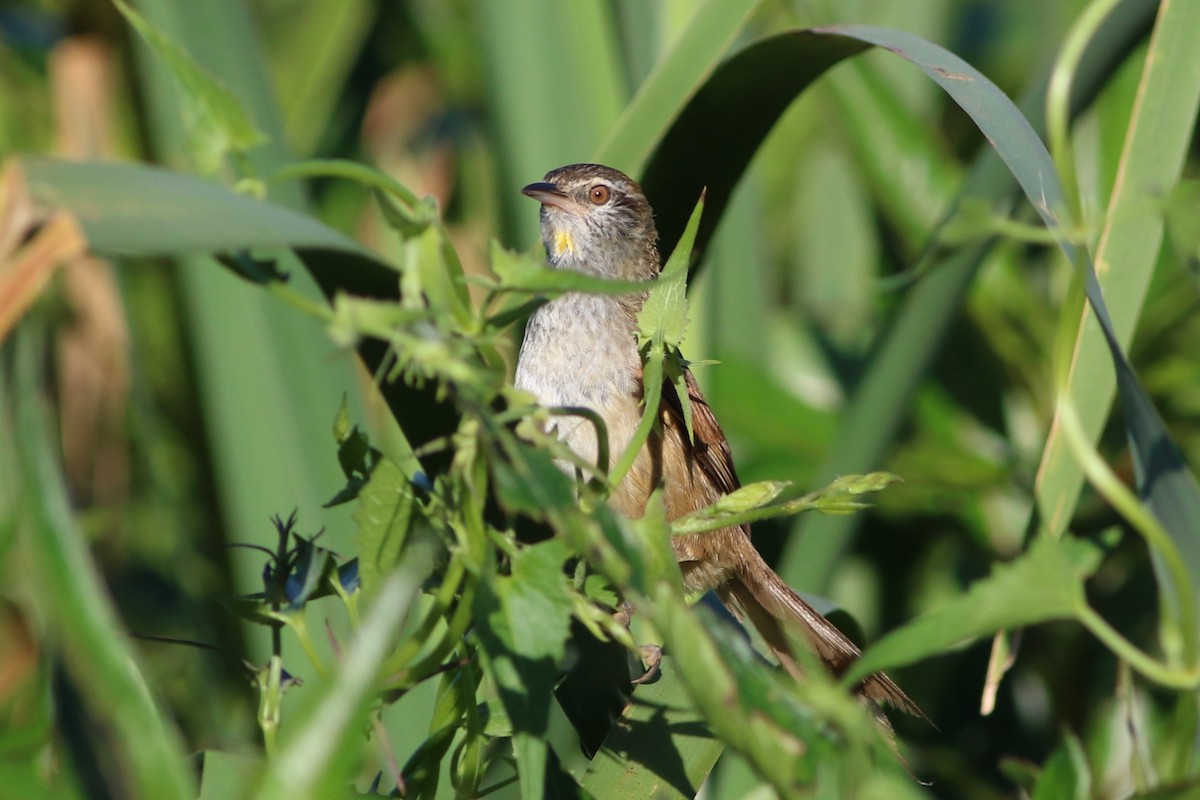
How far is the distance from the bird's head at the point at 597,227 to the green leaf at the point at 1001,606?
6.53 ft

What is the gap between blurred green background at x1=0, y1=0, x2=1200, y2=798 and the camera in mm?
2502

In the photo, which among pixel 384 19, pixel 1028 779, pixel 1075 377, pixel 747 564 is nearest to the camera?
pixel 1028 779

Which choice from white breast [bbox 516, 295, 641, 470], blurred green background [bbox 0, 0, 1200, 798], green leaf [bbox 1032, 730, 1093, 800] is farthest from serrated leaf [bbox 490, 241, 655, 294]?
white breast [bbox 516, 295, 641, 470]

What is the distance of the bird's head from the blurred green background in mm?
173

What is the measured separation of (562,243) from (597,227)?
4.6 inches

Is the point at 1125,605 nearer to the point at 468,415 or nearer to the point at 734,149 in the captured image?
the point at 734,149

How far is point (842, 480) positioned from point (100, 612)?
2.55 ft

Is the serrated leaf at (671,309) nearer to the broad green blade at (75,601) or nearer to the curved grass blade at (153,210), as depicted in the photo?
the curved grass blade at (153,210)

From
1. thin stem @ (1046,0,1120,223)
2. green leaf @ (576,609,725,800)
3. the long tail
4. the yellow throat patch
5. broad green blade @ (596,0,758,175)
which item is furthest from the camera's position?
the yellow throat patch

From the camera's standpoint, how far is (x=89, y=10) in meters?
4.20

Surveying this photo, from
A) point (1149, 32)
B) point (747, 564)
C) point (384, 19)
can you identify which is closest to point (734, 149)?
point (1149, 32)

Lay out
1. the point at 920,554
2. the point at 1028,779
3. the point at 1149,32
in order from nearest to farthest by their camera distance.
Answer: the point at 1028,779, the point at 1149,32, the point at 920,554

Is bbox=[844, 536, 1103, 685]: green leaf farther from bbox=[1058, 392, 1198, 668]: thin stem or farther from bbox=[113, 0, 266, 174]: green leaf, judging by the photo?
bbox=[113, 0, 266, 174]: green leaf

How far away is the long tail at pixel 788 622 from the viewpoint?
2.25 m
